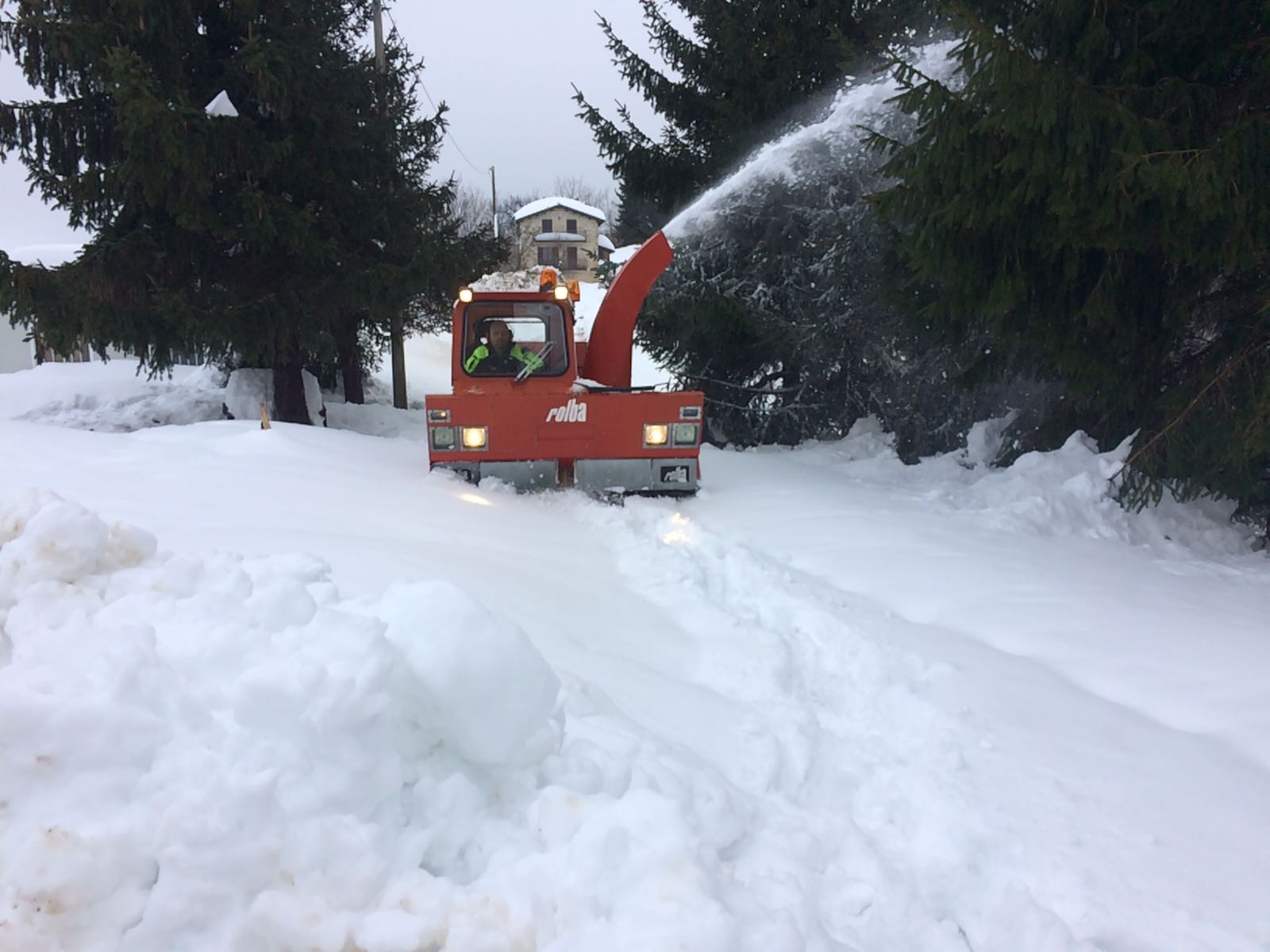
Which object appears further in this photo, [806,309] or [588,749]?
[806,309]

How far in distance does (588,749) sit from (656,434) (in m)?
5.11

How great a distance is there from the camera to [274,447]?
763cm

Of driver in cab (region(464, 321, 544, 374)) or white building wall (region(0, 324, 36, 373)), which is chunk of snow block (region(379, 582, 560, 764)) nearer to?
driver in cab (region(464, 321, 544, 374))

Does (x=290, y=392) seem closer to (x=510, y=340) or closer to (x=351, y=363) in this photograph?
(x=351, y=363)

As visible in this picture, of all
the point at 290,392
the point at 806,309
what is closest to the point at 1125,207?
the point at 806,309

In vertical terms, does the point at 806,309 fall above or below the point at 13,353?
above

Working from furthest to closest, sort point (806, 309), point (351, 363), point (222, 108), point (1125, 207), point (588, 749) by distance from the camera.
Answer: point (351, 363), point (806, 309), point (222, 108), point (1125, 207), point (588, 749)

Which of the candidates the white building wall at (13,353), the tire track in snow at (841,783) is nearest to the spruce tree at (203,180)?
the tire track in snow at (841,783)

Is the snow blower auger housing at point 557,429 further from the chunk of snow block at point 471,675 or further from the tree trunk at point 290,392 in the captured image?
the tree trunk at point 290,392

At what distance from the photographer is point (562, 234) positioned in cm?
5712

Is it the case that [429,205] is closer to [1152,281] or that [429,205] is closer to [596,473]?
[596,473]

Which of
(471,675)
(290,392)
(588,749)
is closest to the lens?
(471,675)

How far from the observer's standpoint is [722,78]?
11789 mm

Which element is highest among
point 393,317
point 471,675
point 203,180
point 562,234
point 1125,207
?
point 562,234
